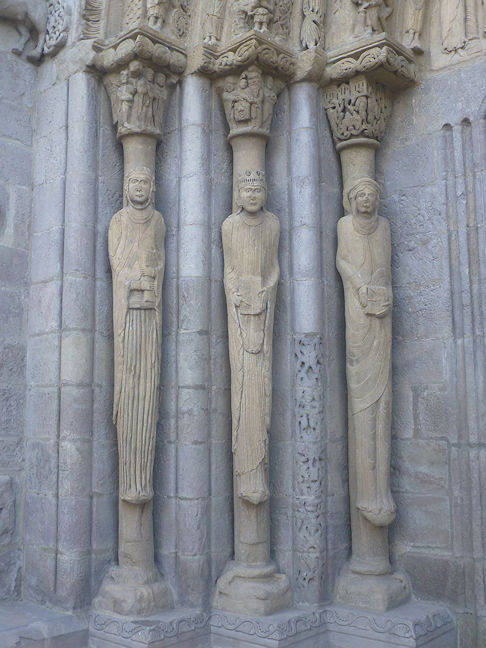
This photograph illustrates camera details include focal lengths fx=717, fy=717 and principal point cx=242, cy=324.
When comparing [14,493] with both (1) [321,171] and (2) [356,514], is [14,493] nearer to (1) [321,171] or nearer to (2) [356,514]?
(2) [356,514]

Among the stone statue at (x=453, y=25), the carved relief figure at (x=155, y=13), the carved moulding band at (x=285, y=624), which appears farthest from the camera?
the stone statue at (x=453, y=25)

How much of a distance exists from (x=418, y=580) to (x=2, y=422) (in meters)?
2.60

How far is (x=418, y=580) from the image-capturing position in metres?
4.18

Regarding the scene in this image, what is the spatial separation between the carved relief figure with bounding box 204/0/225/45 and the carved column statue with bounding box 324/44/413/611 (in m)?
0.75

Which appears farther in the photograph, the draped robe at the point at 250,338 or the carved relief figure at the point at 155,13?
the carved relief figure at the point at 155,13

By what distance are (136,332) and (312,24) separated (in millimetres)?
2215

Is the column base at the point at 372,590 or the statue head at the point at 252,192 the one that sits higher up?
the statue head at the point at 252,192

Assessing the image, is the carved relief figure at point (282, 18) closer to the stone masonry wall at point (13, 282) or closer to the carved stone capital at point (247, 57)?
the carved stone capital at point (247, 57)

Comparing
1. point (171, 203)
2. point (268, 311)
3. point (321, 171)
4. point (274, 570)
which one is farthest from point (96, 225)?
point (274, 570)

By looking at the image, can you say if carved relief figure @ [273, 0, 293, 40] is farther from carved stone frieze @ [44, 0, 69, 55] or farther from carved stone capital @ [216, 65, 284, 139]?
carved stone frieze @ [44, 0, 69, 55]

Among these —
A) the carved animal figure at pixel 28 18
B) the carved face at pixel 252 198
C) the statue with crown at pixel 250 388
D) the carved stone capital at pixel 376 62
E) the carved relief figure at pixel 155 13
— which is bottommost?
the statue with crown at pixel 250 388

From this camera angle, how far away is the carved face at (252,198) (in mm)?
4133

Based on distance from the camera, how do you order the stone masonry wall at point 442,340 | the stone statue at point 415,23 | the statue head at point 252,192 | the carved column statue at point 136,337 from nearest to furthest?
the carved column statue at point 136,337 < the stone masonry wall at point 442,340 < the statue head at point 252,192 < the stone statue at point 415,23

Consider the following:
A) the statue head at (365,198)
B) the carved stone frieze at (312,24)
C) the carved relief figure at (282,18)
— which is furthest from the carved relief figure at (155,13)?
the statue head at (365,198)
